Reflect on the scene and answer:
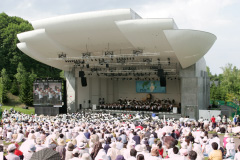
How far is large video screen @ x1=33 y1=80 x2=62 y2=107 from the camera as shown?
28672mm

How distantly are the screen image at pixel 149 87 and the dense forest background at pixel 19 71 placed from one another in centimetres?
982

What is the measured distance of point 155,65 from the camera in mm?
31219

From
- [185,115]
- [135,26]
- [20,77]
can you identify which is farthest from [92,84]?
[135,26]

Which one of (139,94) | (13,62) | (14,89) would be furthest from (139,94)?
(13,62)

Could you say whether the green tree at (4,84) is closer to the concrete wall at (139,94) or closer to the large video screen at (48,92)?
the large video screen at (48,92)

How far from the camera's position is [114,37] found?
2273cm

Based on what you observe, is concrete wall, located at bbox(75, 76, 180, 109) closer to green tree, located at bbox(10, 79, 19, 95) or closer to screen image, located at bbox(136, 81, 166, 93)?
screen image, located at bbox(136, 81, 166, 93)

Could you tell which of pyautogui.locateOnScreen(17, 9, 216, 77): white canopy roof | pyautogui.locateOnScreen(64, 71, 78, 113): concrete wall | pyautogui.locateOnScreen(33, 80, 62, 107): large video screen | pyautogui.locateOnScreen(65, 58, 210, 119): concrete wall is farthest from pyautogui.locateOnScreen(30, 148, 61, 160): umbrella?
pyautogui.locateOnScreen(64, 71, 78, 113): concrete wall

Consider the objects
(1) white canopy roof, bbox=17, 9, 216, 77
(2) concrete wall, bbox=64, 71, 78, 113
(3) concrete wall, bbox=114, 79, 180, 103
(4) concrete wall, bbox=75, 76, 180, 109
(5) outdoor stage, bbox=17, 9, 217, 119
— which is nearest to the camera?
(1) white canopy roof, bbox=17, 9, 216, 77

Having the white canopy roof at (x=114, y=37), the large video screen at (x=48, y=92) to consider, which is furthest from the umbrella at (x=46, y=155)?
the large video screen at (x=48, y=92)

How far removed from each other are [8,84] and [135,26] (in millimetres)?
28832

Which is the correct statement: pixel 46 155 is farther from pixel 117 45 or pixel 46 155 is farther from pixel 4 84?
pixel 4 84

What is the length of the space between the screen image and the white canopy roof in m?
10.3

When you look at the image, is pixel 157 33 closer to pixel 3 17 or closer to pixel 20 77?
pixel 20 77
